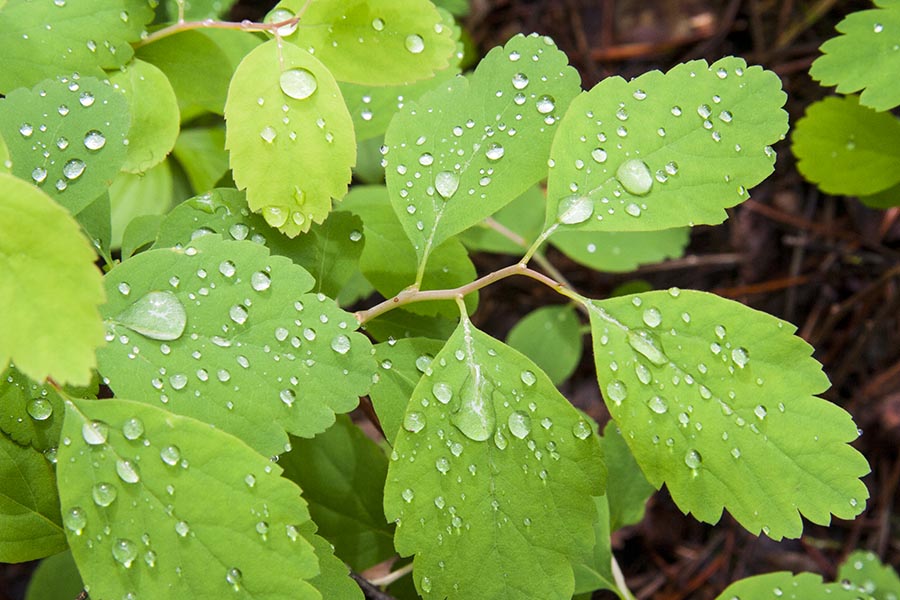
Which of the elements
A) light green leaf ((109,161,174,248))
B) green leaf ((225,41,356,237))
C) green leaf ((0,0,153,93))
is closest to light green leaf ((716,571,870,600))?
green leaf ((225,41,356,237))

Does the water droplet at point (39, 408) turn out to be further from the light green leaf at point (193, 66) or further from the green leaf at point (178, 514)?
the light green leaf at point (193, 66)

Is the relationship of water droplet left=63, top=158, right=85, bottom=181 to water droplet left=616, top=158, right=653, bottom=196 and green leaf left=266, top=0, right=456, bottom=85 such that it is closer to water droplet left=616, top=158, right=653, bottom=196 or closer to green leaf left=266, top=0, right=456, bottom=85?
green leaf left=266, top=0, right=456, bottom=85

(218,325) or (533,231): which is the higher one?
(218,325)

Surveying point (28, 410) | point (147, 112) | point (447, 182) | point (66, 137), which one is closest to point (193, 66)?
point (147, 112)

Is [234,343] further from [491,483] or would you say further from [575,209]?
[575,209]

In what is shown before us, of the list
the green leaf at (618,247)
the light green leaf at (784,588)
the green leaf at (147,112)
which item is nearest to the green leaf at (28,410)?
the green leaf at (147,112)

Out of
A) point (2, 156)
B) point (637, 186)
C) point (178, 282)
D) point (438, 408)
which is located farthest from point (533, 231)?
point (2, 156)

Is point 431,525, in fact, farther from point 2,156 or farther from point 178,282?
point 2,156
